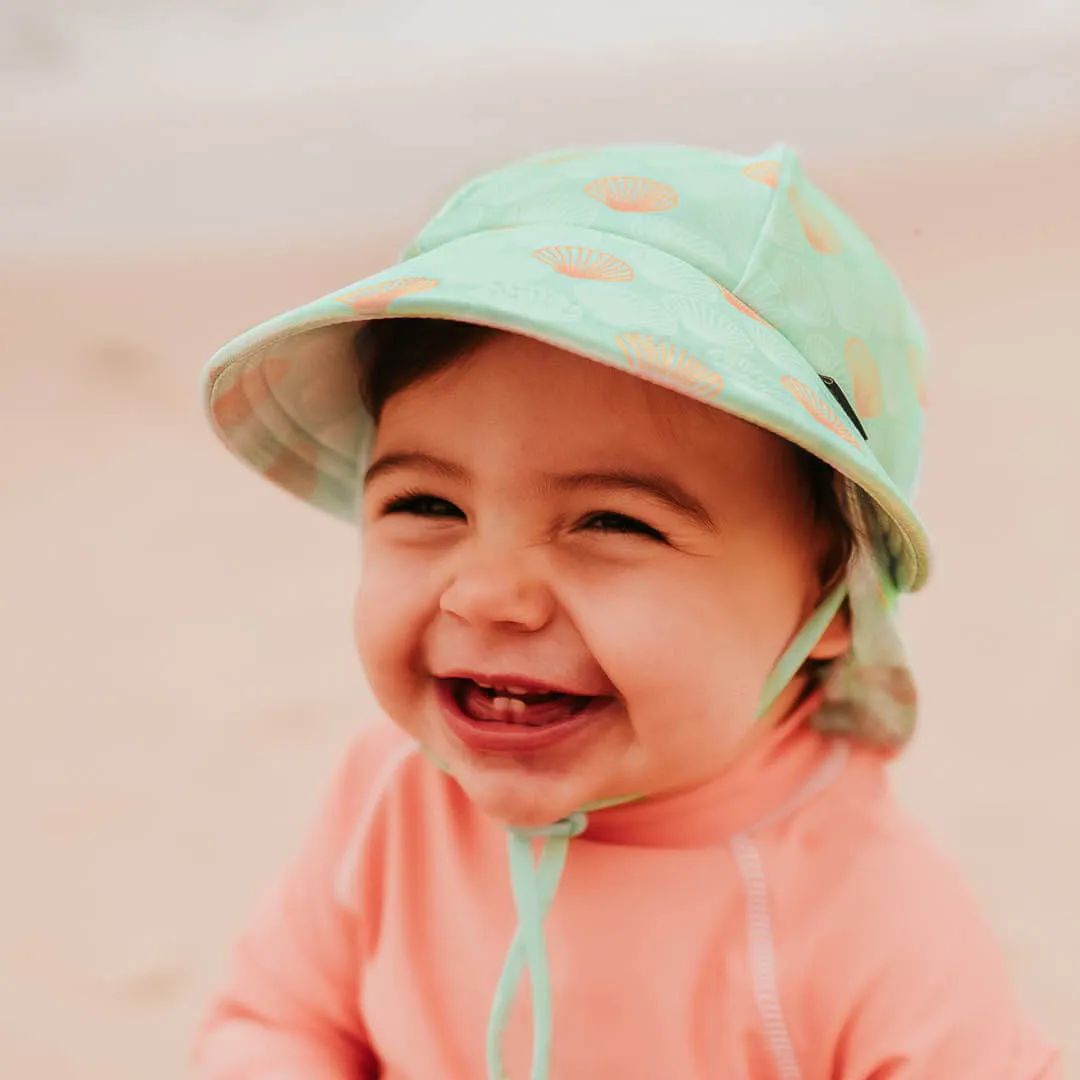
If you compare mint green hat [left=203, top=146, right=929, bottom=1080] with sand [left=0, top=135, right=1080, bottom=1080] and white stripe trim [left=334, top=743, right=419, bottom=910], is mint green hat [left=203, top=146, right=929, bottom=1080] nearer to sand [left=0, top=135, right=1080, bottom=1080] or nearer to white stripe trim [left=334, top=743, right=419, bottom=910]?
white stripe trim [left=334, top=743, right=419, bottom=910]

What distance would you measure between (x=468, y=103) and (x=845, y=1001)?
9.75 ft

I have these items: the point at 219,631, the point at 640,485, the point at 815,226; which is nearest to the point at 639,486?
the point at 640,485

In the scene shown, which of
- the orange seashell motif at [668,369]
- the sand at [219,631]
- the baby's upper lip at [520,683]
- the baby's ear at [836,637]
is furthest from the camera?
the sand at [219,631]

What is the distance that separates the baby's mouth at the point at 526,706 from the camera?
87 centimetres

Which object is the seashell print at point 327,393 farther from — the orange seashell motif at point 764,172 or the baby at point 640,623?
the orange seashell motif at point 764,172

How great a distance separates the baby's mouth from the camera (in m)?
0.87

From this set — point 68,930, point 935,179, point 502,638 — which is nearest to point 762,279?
point 502,638

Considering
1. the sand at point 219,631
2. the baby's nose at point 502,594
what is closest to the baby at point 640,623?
the baby's nose at point 502,594

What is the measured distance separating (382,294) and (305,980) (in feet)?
1.90

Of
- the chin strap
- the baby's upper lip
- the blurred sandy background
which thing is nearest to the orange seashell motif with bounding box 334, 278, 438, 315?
the baby's upper lip

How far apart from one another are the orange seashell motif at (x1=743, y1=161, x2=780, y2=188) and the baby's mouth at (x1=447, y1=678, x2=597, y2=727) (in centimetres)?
→ 33

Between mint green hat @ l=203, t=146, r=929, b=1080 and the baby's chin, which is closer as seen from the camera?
mint green hat @ l=203, t=146, r=929, b=1080

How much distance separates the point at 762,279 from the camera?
85 cm

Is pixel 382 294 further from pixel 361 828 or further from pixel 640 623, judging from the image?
pixel 361 828
